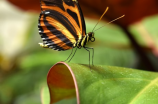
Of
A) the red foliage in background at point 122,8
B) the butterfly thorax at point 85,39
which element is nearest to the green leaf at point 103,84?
the butterfly thorax at point 85,39

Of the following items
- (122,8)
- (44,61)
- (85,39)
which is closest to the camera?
(85,39)

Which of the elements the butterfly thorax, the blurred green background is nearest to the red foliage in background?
the blurred green background

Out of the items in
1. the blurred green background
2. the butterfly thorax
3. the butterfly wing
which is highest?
the butterfly wing

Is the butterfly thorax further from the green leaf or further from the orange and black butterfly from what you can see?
the green leaf

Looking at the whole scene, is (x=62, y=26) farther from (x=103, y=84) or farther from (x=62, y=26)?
(x=103, y=84)

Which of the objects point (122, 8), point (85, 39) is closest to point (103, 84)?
point (85, 39)

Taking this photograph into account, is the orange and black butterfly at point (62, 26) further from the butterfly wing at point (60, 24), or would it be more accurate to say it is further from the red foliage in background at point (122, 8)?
the red foliage in background at point (122, 8)

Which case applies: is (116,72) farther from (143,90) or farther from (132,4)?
(132,4)
